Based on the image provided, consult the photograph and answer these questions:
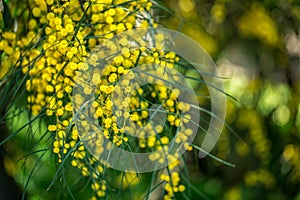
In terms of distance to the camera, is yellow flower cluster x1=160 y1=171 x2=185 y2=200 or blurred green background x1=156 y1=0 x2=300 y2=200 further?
blurred green background x1=156 y1=0 x2=300 y2=200

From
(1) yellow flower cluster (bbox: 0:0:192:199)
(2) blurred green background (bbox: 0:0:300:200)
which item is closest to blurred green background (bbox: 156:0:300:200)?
(2) blurred green background (bbox: 0:0:300:200)

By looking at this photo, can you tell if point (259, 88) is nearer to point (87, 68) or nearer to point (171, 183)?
point (171, 183)

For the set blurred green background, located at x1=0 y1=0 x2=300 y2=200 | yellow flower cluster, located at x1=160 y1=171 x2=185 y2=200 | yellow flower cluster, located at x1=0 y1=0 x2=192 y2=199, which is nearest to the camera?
yellow flower cluster, located at x1=0 y1=0 x2=192 y2=199

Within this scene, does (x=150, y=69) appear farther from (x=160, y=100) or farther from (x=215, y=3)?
(x=215, y=3)

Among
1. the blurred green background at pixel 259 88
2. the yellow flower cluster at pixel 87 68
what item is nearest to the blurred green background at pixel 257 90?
the blurred green background at pixel 259 88

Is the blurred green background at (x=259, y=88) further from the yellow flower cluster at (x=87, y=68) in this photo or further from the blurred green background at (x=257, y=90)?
the yellow flower cluster at (x=87, y=68)

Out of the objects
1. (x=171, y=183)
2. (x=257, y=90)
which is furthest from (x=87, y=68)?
(x=257, y=90)

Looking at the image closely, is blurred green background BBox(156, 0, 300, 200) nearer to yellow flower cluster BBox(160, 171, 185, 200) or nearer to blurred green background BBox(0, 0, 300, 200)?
blurred green background BBox(0, 0, 300, 200)

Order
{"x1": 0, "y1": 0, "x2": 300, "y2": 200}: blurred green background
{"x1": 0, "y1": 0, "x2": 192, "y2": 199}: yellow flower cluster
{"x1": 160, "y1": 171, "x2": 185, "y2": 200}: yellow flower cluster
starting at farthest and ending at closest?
{"x1": 0, "y1": 0, "x2": 300, "y2": 200}: blurred green background → {"x1": 160, "y1": 171, "x2": 185, "y2": 200}: yellow flower cluster → {"x1": 0, "y1": 0, "x2": 192, "y2": 199}: yellow flower cluster

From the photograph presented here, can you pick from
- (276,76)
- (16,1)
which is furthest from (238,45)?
(16,1)
